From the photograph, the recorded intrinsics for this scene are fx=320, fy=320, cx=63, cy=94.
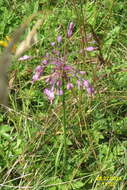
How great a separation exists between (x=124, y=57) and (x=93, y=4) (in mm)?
549

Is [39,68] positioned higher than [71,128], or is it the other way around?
[39,68]

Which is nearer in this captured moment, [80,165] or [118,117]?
[80,165]

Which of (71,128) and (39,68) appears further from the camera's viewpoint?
(71,128)

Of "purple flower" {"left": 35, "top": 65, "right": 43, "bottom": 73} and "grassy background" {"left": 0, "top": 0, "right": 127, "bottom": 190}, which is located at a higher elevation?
"purple flower" {"left": 35, "top": 65, "right": 43, "bottom": 73}

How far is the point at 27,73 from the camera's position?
7.33 ft

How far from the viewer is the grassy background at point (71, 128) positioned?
1.66 metres

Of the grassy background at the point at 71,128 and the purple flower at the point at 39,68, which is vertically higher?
the purple flower at the point at 39,68

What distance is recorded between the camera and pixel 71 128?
1.83 metres

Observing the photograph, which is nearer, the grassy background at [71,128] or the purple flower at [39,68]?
the purple flower at [39,68]

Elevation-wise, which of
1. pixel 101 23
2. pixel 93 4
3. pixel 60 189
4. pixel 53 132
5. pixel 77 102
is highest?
pixel 93 4

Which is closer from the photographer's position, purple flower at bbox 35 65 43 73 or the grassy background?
purple flower at bbox 35 65 43 73

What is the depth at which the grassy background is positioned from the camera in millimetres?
1659

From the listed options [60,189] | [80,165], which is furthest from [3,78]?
[80,165]

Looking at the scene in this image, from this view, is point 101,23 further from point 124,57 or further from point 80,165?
point 80,165
